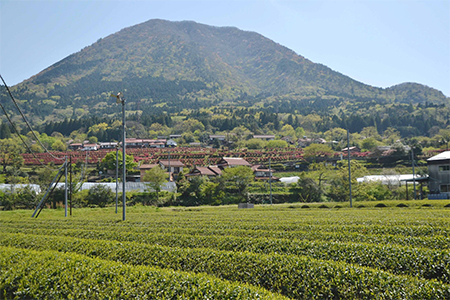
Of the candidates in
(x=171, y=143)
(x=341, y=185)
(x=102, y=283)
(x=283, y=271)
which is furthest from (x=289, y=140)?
(x=102, y=283)

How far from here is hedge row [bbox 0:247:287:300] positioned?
28.3 feet

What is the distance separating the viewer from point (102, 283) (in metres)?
9.73

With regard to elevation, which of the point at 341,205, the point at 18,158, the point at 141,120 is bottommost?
the point at 341,205

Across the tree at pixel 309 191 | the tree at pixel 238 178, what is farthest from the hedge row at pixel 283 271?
the tree at pixel 309 191

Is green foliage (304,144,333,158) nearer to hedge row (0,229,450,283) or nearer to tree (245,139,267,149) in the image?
tree (245,139,267,149)

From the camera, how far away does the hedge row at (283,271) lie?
8727 millimetres

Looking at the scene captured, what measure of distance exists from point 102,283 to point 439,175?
167ft

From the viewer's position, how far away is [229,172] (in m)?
62.8

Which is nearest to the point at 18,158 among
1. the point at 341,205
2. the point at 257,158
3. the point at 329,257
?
the point at 257,158

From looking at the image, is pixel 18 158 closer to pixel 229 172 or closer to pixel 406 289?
pixel 229 172

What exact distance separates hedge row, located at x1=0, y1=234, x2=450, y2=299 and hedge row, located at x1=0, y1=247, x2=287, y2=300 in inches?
46.7

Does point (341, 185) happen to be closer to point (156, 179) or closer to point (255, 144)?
point (156, 179)

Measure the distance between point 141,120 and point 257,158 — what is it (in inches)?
4228

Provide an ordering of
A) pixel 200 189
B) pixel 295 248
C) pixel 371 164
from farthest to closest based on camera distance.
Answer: pixel 371 164, pixel 200 189, pixel 295 248
